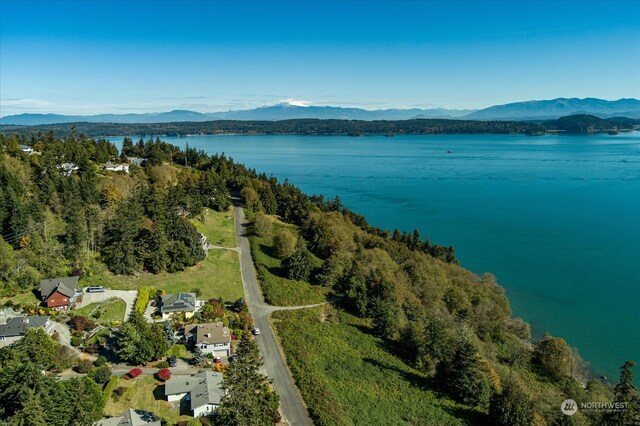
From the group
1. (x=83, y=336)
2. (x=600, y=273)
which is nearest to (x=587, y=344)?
(x=600, y=273)

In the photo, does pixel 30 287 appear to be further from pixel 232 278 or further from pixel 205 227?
pixel 205 227

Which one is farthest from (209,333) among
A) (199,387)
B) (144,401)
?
(144,401)

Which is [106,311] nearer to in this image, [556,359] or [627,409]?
[627,409]

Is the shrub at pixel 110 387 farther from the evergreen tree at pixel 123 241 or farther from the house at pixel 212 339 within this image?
the evergreen tree at pixel 123 241

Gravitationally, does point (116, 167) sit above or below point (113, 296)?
above

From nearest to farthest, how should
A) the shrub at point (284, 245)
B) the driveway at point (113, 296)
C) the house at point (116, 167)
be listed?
the driveway at point (113, 296), the shrub at point (284, 245), the house at point (116, 167)

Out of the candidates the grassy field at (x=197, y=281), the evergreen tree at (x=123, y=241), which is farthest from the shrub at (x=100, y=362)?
the evergreen tree at (x=123, y=241)
